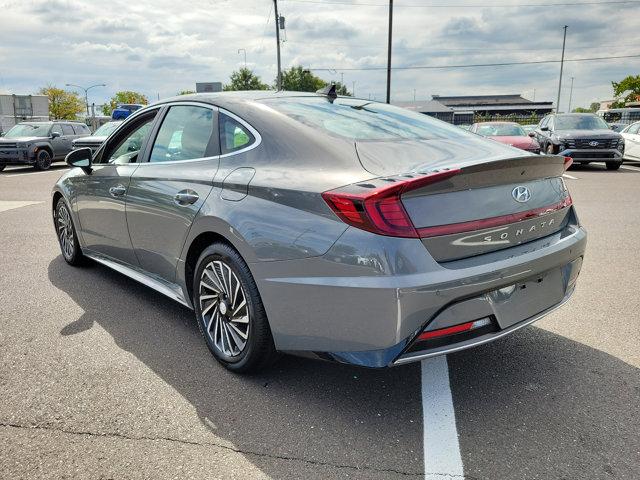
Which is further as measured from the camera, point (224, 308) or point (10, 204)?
point (10, 204)

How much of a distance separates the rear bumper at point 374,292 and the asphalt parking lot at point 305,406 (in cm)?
39

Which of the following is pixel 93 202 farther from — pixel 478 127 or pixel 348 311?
pixel 478 127

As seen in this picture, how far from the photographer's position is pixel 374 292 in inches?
88.7

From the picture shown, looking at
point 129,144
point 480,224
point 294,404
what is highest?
point 129,144

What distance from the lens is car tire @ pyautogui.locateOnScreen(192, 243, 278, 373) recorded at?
277 cm

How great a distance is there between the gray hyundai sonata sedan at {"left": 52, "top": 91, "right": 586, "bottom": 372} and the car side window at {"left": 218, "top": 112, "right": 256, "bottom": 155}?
1cm

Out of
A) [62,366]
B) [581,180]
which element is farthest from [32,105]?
[62,366]

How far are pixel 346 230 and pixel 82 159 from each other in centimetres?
307

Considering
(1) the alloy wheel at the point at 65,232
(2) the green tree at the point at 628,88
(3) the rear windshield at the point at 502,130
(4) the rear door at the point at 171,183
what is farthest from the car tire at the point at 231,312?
(2) the green tree at the point at 628,88

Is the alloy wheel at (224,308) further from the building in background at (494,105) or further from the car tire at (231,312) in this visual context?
the building in background at (494,105)

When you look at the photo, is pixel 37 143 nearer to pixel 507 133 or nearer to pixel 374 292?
pixel 507 133

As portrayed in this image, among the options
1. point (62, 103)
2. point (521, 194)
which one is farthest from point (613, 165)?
point (62, 103)

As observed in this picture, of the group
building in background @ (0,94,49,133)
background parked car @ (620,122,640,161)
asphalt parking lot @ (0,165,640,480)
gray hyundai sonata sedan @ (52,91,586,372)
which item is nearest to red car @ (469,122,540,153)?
background parked car @ (620,122,640,161)

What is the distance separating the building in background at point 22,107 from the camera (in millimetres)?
44438
